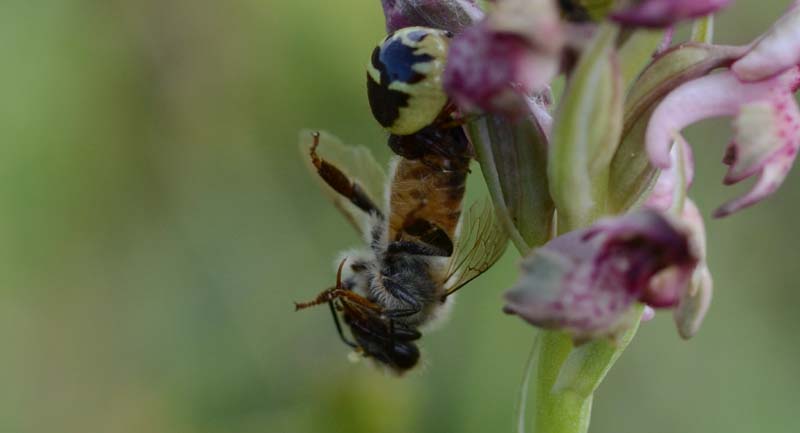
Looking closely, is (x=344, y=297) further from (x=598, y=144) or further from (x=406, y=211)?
(x=598, y=144)

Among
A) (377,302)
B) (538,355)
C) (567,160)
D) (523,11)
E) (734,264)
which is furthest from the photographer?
(734,264)

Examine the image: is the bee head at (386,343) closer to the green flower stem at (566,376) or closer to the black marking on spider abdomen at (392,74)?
the green flower stem at (566,376)

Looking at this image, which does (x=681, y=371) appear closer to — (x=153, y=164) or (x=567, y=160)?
(x=153, y=164)

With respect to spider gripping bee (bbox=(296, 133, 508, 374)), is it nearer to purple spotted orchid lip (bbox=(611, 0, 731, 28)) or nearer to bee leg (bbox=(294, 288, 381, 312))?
bee leg (bbox=(294, 288, 381, 312))

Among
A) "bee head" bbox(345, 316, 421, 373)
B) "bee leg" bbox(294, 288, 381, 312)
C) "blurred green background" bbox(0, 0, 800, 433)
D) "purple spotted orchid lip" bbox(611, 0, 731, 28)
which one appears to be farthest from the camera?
"blurred green background" bbox(0, 0, 800, 433)

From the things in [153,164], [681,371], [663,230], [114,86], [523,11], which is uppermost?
[523,11]

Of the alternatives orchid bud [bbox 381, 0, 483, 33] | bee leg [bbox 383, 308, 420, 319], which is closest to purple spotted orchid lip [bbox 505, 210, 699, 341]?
orchid bud [bbox 381, 0, 483, 33]

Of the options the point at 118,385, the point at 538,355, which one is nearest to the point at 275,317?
the point at 118,385
